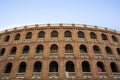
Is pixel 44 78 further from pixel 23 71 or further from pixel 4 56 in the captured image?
pixel 4 56

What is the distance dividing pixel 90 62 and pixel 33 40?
12.0 meters

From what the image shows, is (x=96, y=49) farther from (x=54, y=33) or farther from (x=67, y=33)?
(x=54, y=33)

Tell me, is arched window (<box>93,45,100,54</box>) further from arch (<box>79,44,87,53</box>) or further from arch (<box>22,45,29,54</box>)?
arch (<box>22,45,29,54</box>)

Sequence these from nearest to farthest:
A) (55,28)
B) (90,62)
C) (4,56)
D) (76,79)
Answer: (76,79), (90,62), (4,56), (55,28)

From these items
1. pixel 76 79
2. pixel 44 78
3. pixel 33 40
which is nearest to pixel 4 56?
pixel 33 40

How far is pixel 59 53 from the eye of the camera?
2628cm

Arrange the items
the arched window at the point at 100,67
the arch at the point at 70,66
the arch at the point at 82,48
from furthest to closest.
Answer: the arch at the point at 82,48 < the arched window at the point at 100,67 < the arch at the point at 70,66

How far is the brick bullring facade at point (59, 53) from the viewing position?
24.5 metres

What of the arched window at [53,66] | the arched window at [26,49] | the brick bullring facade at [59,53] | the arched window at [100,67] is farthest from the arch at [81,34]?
the arched window at [26,49]

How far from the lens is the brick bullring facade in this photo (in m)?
24.5

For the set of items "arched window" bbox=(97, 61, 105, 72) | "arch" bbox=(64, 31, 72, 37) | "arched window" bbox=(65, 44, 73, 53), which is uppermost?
"arch" bbox=(64, 31, 72, 37)

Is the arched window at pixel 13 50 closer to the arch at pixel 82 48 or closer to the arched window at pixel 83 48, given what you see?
the arch at pixel 82 48

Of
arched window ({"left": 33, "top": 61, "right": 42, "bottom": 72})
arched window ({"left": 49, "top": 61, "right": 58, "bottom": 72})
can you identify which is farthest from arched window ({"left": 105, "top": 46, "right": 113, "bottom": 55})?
arched window ({"left": 33, "top": 61, "right": 42, "bottom": 72})

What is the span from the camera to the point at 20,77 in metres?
24.4
